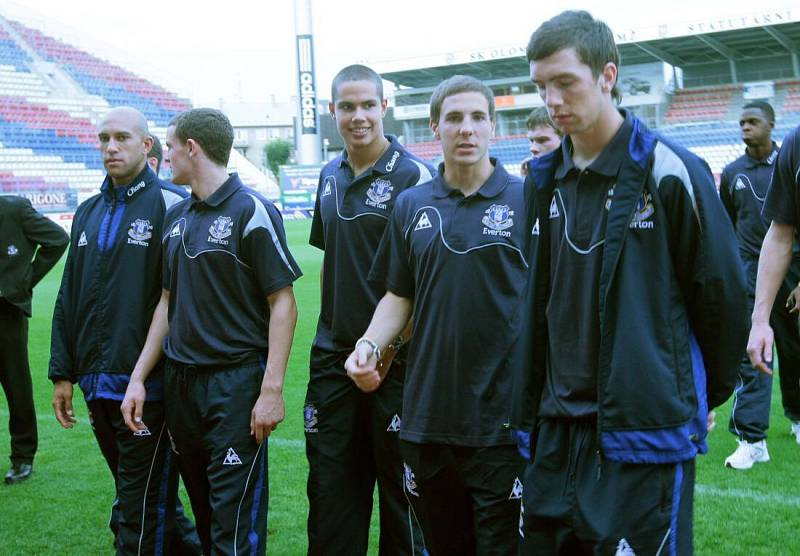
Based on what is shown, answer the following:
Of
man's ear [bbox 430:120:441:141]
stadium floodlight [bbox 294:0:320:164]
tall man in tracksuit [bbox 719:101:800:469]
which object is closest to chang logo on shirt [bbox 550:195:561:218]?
man's ear [bbox 430:120:441:141]

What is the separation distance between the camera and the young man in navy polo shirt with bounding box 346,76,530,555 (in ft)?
11.1

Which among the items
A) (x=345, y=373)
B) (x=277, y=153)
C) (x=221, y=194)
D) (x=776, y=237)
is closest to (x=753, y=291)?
(x=776, y=237)

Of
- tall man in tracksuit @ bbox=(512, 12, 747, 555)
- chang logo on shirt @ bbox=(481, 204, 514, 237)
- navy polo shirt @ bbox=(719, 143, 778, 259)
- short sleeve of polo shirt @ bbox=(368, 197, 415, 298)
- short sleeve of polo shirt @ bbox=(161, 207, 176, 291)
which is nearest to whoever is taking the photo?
tall man in tracksuit @ bbox=(512, 12, 747, 555)

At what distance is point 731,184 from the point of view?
276 inches

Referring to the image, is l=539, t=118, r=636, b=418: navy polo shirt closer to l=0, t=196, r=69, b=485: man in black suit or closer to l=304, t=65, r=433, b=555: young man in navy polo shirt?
l=304, t=65, r=433, b=555: young man in navy polo shirt

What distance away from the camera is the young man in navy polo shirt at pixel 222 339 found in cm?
395

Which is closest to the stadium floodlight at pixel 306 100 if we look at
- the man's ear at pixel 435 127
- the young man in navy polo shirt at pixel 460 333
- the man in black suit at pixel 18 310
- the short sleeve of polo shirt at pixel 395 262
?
the man in black suit at pixel 18 310

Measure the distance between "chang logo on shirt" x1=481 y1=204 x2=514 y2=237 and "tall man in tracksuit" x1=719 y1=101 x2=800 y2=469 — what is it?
323 cm

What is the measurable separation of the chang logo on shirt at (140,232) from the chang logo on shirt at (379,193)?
1147 millimetres

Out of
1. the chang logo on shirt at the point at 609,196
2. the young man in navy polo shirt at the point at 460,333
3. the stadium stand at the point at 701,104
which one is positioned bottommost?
the young man in navy polo shirt at the point at 460,333

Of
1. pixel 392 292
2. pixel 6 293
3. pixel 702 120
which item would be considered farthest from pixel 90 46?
pixel 392 292

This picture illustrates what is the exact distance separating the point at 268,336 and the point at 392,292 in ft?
2.47

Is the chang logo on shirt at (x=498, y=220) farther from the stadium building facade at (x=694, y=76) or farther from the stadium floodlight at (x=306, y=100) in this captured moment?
the stadium floodlight at (x=306, y=100)

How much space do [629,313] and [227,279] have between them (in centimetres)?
209
